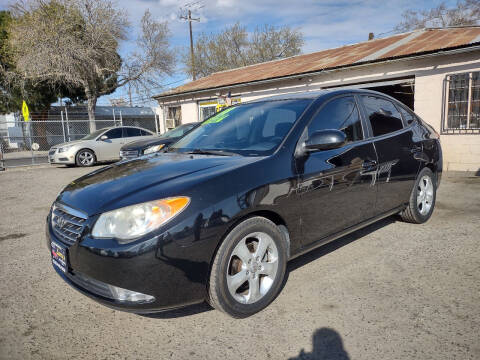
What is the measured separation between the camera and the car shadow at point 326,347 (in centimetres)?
208

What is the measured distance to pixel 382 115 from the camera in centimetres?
380

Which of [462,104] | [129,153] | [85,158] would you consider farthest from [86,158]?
[462,104]

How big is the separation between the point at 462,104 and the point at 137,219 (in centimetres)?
956

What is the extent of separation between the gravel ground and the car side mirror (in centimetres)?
118

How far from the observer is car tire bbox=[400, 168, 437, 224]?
4.16 m

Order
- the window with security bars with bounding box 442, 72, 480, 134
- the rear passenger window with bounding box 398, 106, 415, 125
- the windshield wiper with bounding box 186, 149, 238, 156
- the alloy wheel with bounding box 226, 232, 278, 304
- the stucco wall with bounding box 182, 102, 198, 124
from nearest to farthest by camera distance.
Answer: the alloy wheel with bounding box 226, 232, 278, 304 → the windshield wiper with bounding box 186, 149, 238, 156 → the rear passenger window with bounding box 398, 106, 415, 125 → the window with security bars with bounding box 442, 72, 480, 134 → the stucco wall with bounding box 182, 102, 198, 124

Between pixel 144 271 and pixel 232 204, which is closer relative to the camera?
pixel 144 271

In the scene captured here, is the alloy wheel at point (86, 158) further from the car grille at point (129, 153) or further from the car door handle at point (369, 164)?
the car door handle at point (369, 164)

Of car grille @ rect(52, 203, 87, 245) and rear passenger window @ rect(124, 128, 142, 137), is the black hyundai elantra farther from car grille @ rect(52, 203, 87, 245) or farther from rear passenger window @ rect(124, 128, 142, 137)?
rear passenger window @ rect(124, 128, 142, 137)

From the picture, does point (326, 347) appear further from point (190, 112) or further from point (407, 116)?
point (190, 112)

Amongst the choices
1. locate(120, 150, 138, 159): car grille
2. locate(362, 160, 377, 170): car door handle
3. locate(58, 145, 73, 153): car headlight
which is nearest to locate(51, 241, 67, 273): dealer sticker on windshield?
locate(362, 160, 377, 170): car door handle

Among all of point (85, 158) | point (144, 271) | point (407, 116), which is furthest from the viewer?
point (85, 158)

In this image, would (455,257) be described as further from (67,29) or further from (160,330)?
(67,29)

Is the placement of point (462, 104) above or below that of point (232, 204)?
above
